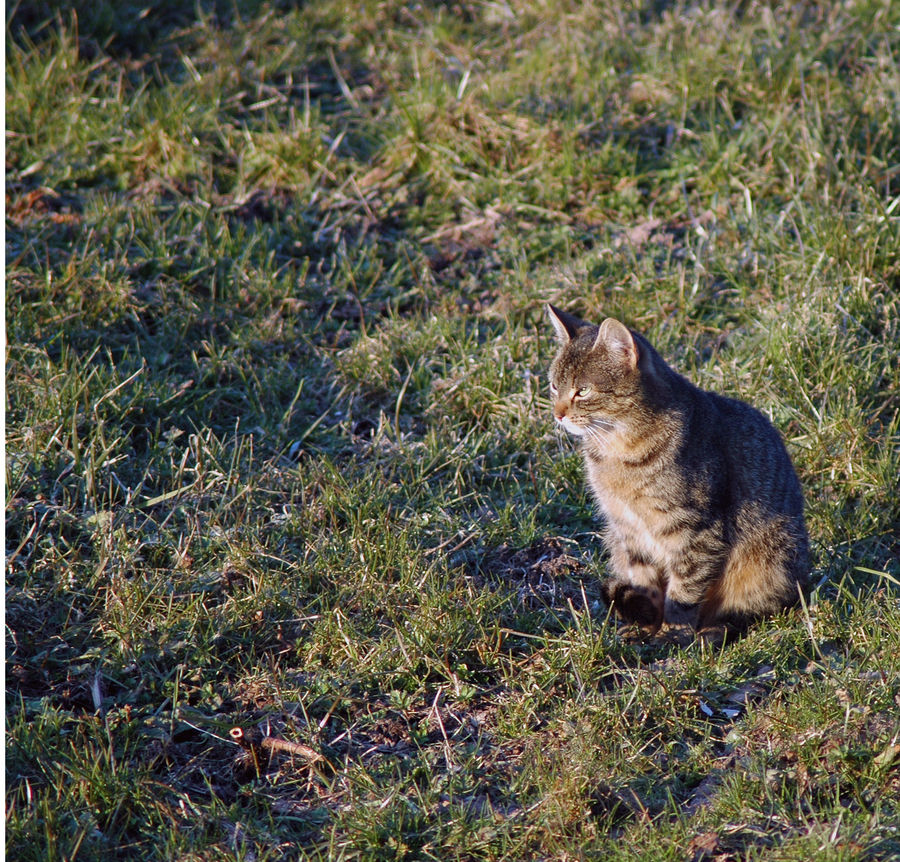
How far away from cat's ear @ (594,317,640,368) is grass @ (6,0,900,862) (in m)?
0.87

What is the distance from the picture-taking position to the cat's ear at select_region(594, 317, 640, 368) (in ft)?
11.2

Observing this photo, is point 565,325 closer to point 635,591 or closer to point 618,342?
point 618,342

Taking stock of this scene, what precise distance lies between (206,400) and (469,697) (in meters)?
1.97

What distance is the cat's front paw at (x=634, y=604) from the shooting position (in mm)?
3598

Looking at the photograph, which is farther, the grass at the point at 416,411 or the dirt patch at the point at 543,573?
Result: the dirt patch at the point at 543,573

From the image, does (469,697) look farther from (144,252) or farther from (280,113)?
(280,113)

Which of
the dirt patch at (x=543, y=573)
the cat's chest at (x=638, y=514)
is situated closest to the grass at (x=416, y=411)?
the dirt patch at (x=543, y=573)

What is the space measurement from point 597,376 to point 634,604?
806mm

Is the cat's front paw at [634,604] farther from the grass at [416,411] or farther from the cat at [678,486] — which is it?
the grass at [416,411]

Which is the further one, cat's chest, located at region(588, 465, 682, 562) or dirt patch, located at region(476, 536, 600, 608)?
dirt patch, located at region(476, 536, 600, 608)

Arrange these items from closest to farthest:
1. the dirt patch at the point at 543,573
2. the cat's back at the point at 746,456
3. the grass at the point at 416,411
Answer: the grass at the point at 416,411
the cat's back at the point at 746,456
the dirt patch at the point at 543,573

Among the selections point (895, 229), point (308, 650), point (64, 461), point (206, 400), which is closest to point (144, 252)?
point (206, 400)

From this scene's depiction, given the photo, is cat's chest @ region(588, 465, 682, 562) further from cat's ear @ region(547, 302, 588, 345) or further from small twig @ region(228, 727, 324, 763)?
small twig @ region(228, 727, 324, 763)

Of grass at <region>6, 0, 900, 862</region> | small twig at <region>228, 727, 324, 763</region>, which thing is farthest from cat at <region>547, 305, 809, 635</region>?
small twig at <region>228, 727, 324, 763</region>
